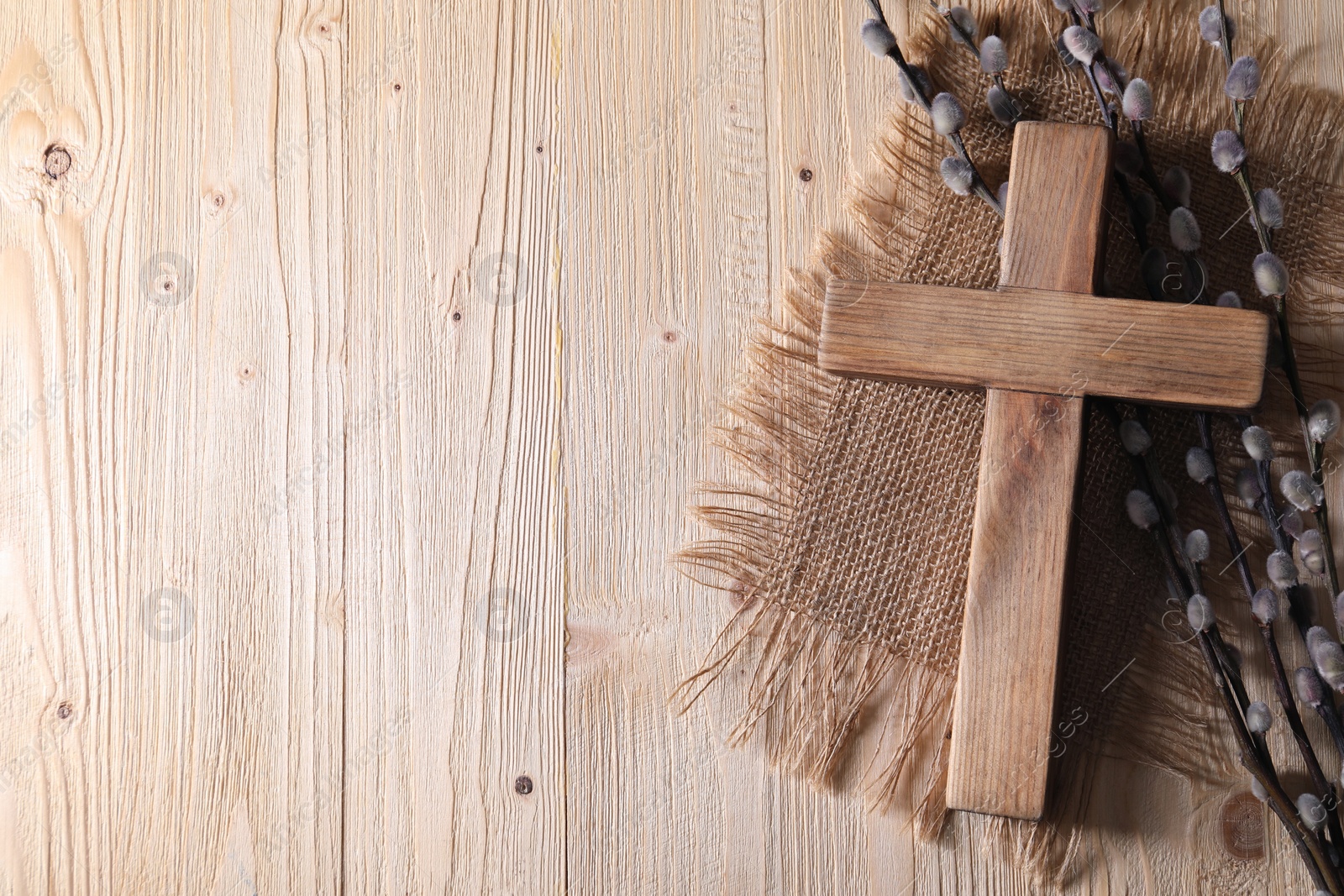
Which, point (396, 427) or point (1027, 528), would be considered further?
point (396, 427)

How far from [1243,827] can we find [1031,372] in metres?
0.38

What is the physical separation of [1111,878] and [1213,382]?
37 centimetres

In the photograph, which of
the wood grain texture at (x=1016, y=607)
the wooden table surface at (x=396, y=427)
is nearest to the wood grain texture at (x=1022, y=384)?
the wood grain texture at (x=1016, y=607)

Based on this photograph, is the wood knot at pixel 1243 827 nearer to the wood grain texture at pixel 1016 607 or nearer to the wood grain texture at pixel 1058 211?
the wood grain texture at pixel 1016 607

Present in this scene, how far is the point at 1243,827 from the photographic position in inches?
24.3

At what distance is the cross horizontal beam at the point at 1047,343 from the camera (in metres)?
0.52

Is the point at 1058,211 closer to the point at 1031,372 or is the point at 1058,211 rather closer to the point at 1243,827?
the point at 1031,372

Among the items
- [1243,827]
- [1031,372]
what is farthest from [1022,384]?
[1243,827]

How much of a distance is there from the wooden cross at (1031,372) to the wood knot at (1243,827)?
0.67 ft

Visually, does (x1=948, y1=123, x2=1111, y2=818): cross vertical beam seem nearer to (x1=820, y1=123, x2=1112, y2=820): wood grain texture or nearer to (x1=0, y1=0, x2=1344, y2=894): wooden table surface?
(x1=820, y1=123, x2=1112, y2=820): wood grain texture

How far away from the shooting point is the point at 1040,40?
0.64 m

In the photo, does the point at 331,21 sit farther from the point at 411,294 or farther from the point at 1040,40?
the point at 1040,40

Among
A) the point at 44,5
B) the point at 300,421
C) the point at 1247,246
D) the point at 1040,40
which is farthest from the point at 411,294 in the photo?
the point at 1247,246

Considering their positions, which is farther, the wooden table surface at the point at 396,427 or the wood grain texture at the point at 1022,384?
the wooden table surface at the point at 396,427
